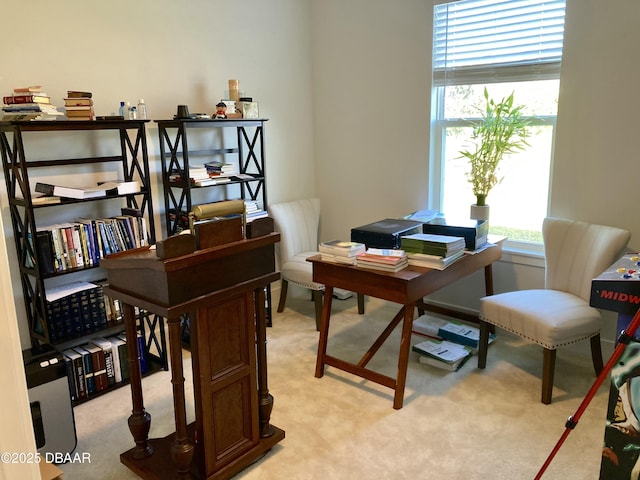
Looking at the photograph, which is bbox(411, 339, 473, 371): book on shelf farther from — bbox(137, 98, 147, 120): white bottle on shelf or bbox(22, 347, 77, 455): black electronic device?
bbox(137, 98, 147, 120): white bottle on shelf

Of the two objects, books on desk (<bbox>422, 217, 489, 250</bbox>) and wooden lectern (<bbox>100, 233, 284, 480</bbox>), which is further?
books on desk (<bbox>422, 217, 489, 250</bbox>)

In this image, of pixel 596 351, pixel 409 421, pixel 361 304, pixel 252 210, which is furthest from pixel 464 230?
pixel 252 210

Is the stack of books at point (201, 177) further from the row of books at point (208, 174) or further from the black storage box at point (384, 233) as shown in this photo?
the black storage box at point (384, 233)

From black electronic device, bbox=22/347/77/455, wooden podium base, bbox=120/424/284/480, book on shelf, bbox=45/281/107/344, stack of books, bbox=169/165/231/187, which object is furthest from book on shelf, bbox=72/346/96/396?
stack of books, bbox=169/165/231/187

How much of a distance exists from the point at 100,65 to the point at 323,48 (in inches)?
76.4

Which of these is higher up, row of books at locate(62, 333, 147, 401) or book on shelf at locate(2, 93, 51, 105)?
book on shelf at locate(2, 93, 51, 105)

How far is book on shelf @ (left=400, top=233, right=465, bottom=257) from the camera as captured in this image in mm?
2703

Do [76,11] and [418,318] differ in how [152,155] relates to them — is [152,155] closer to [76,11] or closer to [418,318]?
[76,11]

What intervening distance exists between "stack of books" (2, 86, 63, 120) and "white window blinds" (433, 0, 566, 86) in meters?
2.59

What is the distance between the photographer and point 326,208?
460 cm

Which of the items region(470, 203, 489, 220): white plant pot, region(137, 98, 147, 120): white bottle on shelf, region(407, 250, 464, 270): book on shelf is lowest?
region(407, 250, 464, 270): book on shelf

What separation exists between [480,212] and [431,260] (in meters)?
0.91

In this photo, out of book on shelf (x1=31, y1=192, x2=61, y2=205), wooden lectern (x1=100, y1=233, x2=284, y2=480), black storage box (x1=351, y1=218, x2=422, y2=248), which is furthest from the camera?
black storage box (x1=351, y1=218, x2=422, y2=248)

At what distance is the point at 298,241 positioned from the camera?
4137 millimetres
